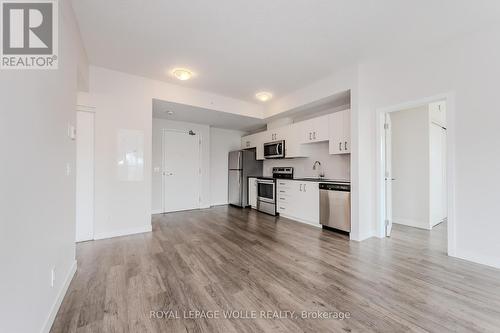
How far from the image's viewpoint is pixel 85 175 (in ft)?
10.7

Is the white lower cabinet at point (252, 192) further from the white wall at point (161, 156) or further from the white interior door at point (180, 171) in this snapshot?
the white interior door at point (180, 171)

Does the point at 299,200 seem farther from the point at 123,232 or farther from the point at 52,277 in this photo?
the point at 52,277

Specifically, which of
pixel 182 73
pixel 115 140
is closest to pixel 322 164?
pixel 182 73

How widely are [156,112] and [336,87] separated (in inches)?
148

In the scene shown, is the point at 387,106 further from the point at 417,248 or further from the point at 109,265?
the point at 109,265

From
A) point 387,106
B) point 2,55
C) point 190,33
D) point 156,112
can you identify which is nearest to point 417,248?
point 387,106

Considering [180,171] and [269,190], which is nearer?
[269,190]

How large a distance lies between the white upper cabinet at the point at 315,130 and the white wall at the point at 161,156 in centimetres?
277

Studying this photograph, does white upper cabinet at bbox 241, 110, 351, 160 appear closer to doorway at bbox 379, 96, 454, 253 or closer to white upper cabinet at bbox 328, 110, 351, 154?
white upper cabinet at bbox 328, 110, 351, 154

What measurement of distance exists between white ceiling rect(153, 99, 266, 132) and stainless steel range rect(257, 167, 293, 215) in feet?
4.80

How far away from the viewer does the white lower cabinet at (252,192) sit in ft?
18.1

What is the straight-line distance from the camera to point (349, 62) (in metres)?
3.19
